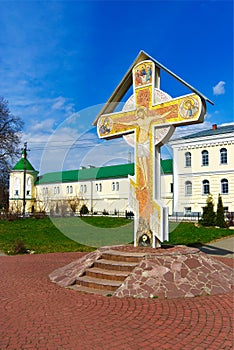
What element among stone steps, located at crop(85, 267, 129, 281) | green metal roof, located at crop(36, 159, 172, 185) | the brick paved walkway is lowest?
the brick paved walkway

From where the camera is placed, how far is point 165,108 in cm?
812

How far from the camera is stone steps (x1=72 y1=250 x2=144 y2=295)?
21.6ft

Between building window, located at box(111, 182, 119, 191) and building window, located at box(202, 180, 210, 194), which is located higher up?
building window, located at box(111, 182, 119, 191)

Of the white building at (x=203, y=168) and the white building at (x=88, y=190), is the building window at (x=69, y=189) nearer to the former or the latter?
the white building at (x=88, y=190)

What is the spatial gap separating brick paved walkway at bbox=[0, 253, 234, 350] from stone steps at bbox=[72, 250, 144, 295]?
40 centimetres

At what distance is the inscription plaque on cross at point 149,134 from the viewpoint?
26.2 feet

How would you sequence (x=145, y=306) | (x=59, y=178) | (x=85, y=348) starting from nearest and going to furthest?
(x=85, y=348), (x=145, y=306), (x=59, y=178)

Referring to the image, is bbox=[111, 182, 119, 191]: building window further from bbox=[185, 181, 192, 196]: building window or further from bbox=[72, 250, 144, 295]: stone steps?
bbox=[72, 250, 144, 295]: stone steps

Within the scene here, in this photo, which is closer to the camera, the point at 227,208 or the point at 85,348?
the point at 85,348

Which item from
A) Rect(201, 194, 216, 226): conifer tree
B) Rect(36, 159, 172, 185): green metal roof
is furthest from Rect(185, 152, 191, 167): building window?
Rect(201, 194, 216, 226): conifer tree

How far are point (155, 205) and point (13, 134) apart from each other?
81.3 feet

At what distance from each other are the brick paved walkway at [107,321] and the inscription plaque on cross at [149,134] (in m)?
2.49

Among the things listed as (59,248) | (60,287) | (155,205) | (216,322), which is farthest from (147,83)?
(59,248)

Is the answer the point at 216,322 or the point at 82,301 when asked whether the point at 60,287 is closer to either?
the point at 82,301
